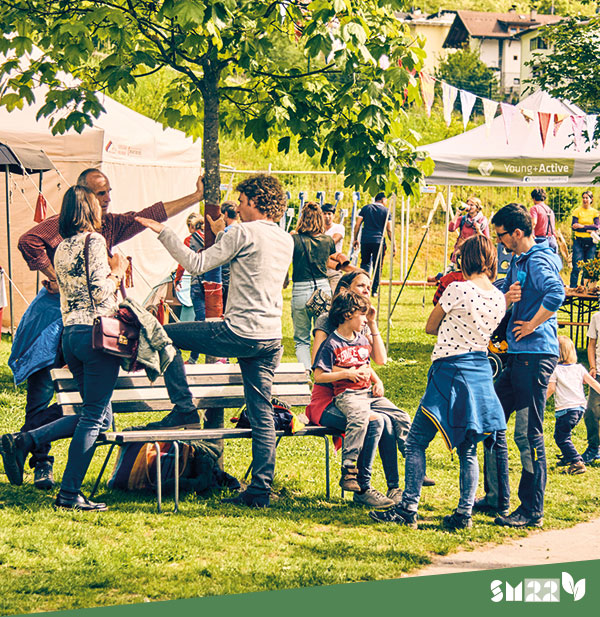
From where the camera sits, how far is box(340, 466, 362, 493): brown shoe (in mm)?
6180

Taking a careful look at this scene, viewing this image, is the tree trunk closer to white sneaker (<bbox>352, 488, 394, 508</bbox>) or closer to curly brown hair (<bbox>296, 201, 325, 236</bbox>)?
white sneaker (<bbox>352, 488, 394, 508</bbox>)

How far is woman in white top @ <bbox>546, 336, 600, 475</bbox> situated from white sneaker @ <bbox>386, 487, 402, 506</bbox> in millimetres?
1813

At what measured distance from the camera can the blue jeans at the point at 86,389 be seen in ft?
18.1

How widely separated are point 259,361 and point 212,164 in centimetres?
158

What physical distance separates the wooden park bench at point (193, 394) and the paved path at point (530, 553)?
1.32m

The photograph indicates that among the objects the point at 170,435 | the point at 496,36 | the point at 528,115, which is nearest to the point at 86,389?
the point at 170,435

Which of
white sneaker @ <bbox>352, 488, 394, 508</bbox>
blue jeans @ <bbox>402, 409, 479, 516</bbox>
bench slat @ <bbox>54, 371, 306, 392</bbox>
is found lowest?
white sneaker @ <bbox>352, 488, 394, 508</bbox>

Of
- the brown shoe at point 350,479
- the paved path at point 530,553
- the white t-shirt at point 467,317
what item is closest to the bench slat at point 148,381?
the brown shoe at point 350,479

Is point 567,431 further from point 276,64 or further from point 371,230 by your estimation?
point 371,230

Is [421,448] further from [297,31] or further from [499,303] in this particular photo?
[297,31]

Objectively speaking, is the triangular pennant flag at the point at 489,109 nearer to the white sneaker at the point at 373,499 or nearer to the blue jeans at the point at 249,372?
the white sneaker at the point at 373,499

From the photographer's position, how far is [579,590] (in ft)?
16.8

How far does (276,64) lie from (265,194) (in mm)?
1545

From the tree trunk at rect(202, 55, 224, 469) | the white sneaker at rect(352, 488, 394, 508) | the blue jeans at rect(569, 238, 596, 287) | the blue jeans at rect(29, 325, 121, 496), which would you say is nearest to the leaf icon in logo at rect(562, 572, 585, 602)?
the white sneaker at rect(352, 488, 394, 508)
